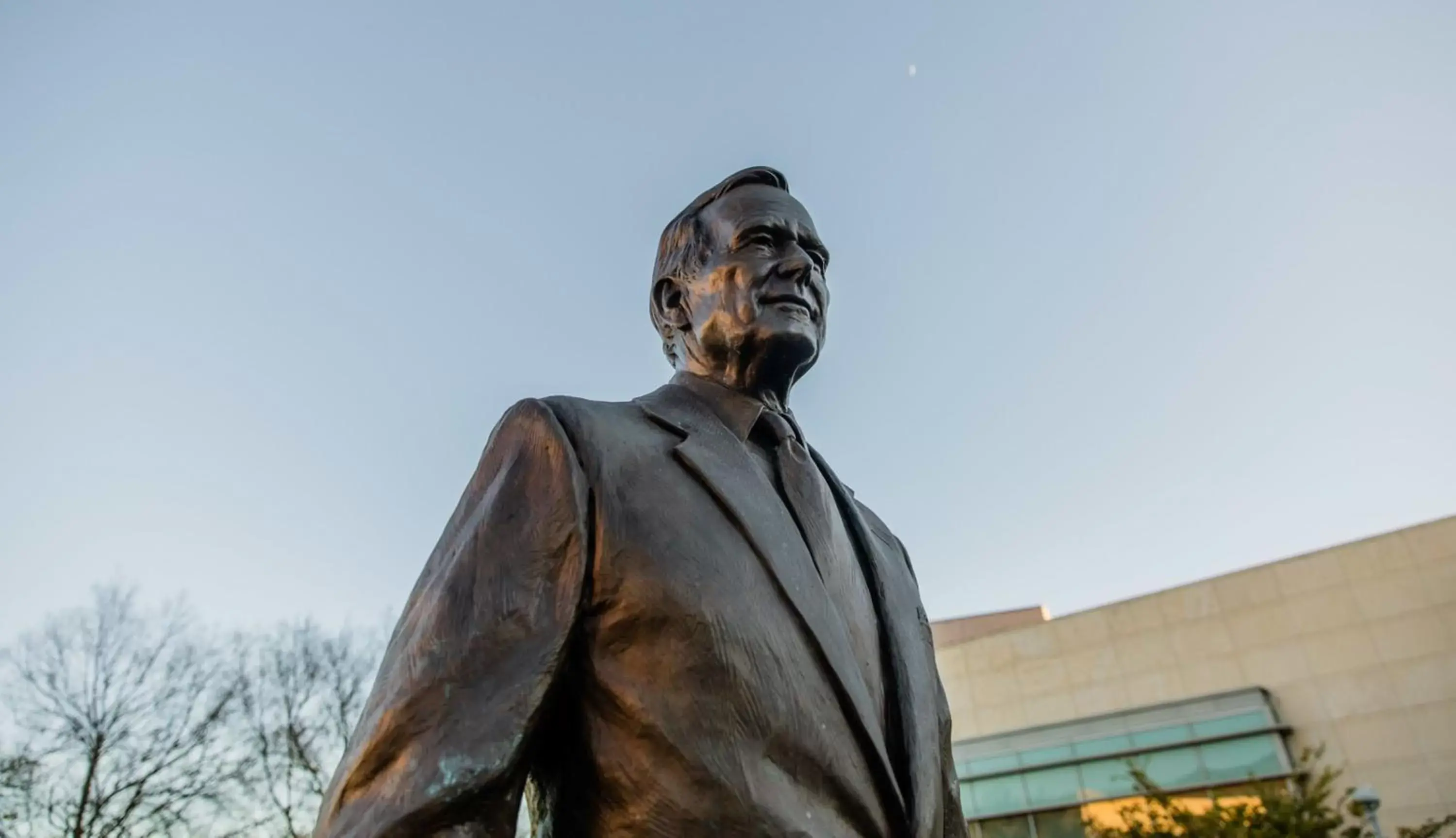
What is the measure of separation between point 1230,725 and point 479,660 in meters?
26.4

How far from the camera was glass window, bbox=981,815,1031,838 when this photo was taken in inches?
955

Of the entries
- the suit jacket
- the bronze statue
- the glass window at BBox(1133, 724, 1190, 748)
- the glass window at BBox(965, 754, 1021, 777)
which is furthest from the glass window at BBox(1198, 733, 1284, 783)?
the suit jacket

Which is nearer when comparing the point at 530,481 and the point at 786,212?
the point at 530,481

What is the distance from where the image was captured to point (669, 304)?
230 centimetres

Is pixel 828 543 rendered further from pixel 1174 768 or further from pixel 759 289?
pixel 1174 768

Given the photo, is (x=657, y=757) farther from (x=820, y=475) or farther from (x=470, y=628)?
(x=820, y=475)

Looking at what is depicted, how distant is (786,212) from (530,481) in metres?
0.97

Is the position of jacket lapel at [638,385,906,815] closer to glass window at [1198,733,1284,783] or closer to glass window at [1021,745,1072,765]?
glass window at [1198,733,1284,783]

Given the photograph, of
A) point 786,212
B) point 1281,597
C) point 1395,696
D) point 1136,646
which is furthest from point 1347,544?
point 786,212

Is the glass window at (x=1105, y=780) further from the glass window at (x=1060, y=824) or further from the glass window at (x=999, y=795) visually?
the glass window at (x=999, y=795)

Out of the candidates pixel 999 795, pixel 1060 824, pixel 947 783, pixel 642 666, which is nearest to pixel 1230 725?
pixel 1060 824

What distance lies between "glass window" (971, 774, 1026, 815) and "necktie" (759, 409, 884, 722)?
84.0ft

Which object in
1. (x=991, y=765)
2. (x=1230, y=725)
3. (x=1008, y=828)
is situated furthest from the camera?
(x=991, y=765)

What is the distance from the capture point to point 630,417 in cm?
183
